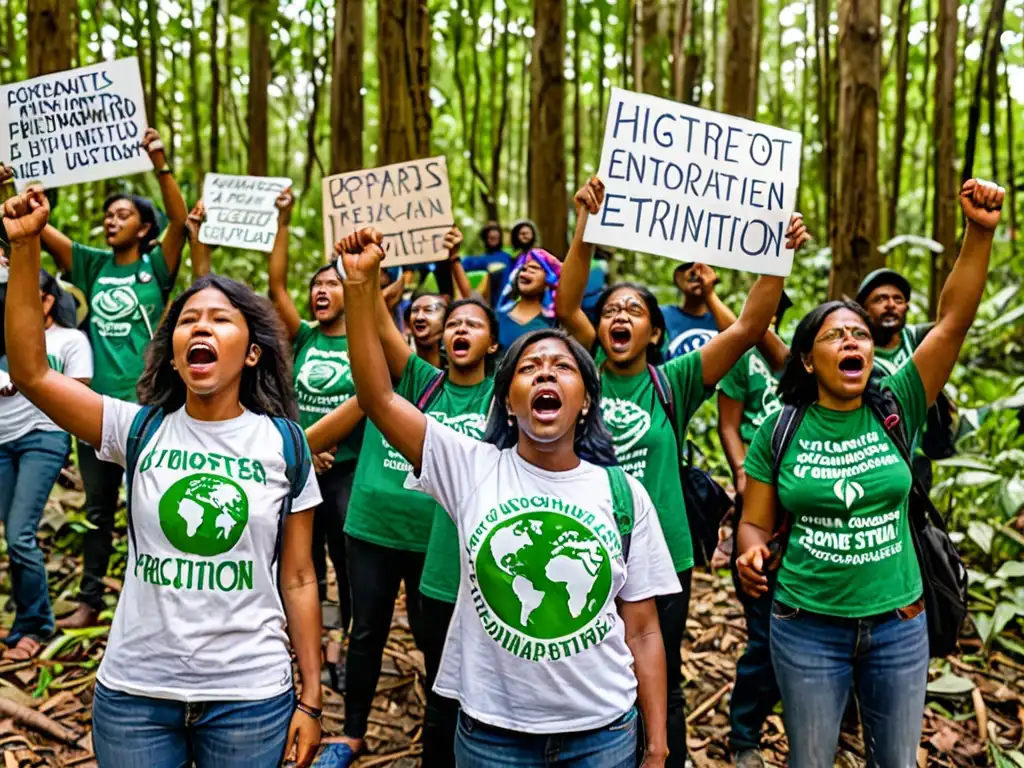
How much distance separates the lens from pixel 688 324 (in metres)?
5.11

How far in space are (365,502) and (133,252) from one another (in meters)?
2.44

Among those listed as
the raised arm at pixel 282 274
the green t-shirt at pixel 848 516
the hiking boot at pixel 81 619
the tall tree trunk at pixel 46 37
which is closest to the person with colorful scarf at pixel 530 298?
the raised arm at pixel 282 274

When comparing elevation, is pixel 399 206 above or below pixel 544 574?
above

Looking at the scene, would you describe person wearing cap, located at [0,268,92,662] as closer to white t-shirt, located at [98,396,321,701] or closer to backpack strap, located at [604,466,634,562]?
white t-shirt, located at [98,396,321,701]

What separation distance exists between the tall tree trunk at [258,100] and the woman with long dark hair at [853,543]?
35.4 ft

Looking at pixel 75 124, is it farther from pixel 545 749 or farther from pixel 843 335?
pixel 545 749

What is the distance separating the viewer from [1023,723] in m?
4.35

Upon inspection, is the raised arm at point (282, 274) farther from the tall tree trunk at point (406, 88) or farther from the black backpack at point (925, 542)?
the black backpack at point (925, 542)

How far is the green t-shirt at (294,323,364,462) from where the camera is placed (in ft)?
14.3

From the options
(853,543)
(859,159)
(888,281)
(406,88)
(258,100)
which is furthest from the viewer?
(258,100)

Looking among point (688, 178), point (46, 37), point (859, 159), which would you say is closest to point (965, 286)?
point (688, 178)

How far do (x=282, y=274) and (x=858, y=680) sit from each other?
3.45 m

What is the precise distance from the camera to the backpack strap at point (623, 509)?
2.37 metres

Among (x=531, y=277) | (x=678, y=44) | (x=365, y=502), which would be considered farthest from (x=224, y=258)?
(x=365, y=502)
